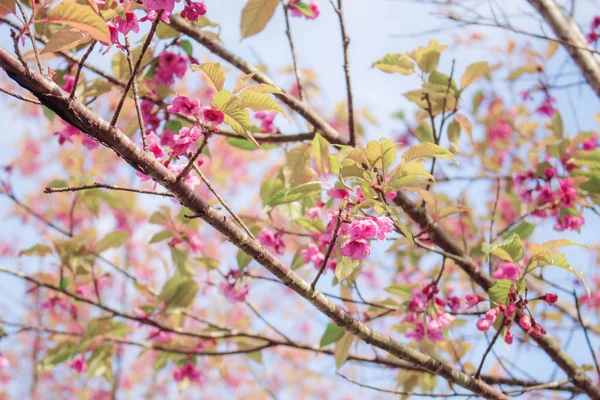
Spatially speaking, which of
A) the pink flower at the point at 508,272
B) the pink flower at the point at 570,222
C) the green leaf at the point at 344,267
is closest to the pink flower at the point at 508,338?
the green leaf at the point at 344,267

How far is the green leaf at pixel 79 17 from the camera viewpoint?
82 cm

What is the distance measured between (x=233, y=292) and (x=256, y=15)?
3.36ft

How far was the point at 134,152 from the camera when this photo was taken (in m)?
0.89

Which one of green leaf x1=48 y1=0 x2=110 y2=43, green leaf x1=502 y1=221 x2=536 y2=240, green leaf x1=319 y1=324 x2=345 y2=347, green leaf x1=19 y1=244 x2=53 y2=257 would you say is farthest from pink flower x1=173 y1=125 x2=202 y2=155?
green leaf x1=502 y1=221 x2=536 y2=240

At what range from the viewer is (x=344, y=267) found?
1248 millimetres

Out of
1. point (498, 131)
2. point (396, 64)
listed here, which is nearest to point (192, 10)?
point (396, 64)

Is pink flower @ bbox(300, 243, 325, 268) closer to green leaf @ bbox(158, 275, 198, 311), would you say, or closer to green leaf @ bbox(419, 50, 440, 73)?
green leaf @ bbox(158, 275, 198, 311)

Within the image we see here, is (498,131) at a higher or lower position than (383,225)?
higher

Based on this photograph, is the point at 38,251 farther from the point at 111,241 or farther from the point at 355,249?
the point at 355,249

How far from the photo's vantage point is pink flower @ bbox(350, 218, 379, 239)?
112cm

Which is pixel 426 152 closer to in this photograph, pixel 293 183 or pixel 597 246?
pixel 293 183

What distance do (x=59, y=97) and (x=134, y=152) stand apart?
0.15 m

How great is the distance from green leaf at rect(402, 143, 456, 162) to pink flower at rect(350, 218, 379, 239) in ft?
0.76

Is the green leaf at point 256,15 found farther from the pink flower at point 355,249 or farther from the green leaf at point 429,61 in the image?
the pink flower at point 355,249
